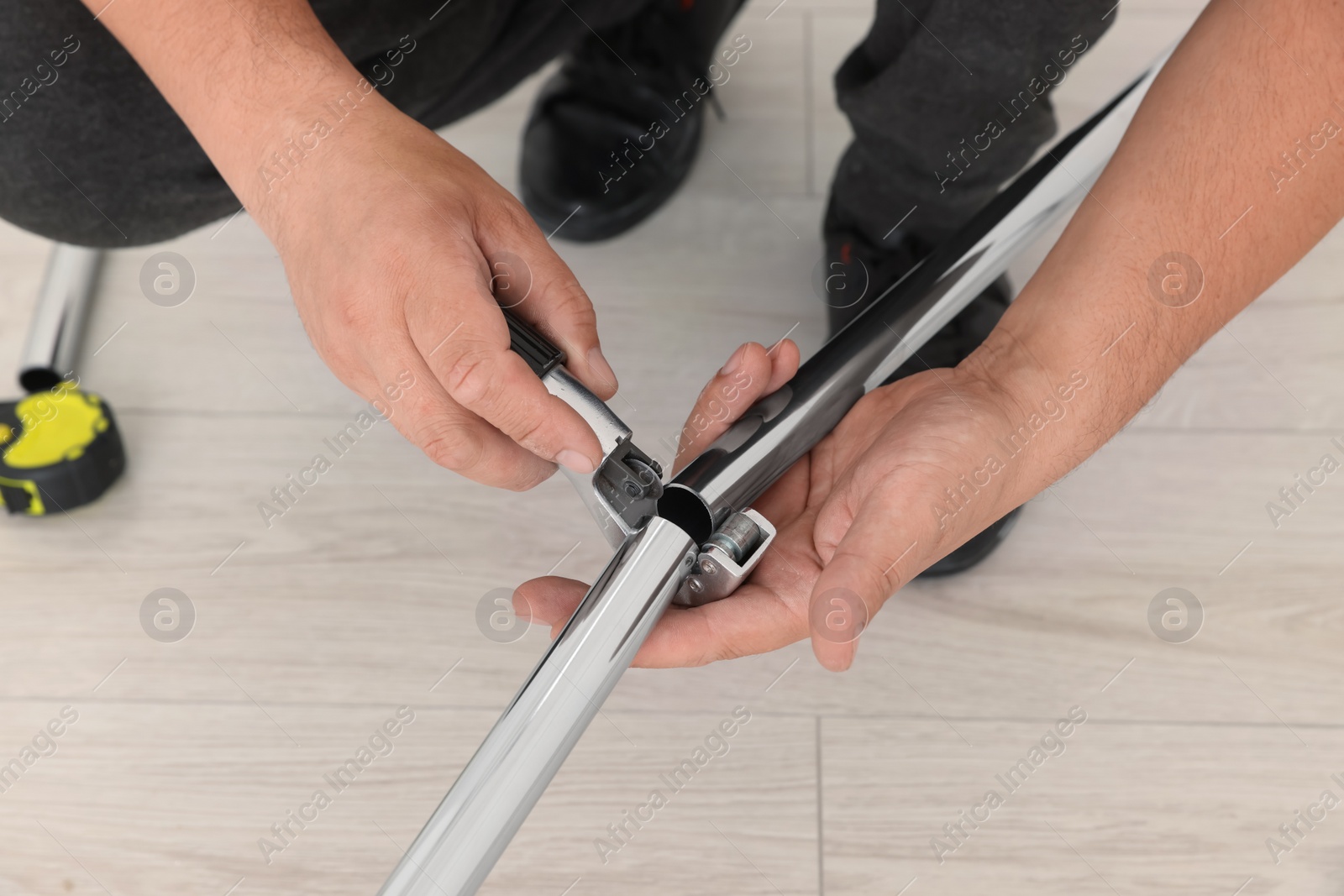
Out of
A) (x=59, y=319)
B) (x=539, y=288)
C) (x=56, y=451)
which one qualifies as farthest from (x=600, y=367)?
(x=59, y=319)

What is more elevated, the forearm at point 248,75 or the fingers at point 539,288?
the forearm at point 248,75

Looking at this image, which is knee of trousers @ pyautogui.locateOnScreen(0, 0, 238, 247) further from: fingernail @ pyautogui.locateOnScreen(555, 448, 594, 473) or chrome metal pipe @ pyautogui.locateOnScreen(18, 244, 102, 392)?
fingernail @ pyautogui.locateOnScreen(555, 448, 594, 473)

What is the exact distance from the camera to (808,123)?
1.08 metres

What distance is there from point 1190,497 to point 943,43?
0.41 meters

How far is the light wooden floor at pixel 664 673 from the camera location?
0.70 metres

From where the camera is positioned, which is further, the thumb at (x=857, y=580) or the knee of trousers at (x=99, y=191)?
the knee of trousers at (x=99, y=191)

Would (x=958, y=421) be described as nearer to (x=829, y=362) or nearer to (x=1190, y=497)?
(x=829, y=362)

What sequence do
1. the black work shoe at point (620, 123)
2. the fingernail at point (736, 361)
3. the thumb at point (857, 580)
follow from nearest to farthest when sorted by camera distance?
the thumb at point (857, 580) < the fingernail at point (736, 361) < the black work shoe at point (620, 123)

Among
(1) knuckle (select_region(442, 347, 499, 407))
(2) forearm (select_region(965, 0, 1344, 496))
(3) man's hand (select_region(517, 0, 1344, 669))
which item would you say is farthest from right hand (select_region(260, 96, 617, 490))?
(2) forearm (select_region(965, 0, 1344, 496))

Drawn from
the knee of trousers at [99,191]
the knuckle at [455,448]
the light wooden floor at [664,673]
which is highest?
the knee of trousers at [99,191]

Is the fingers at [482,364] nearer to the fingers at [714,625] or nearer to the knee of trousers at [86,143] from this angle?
the fingers at [714,625]

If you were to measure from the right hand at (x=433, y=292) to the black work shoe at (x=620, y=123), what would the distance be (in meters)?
0.43

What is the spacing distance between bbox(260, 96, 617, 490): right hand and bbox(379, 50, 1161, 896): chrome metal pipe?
0.06 metres

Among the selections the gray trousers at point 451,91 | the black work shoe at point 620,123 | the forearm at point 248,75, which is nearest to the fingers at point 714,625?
the forearm at point 248,75
